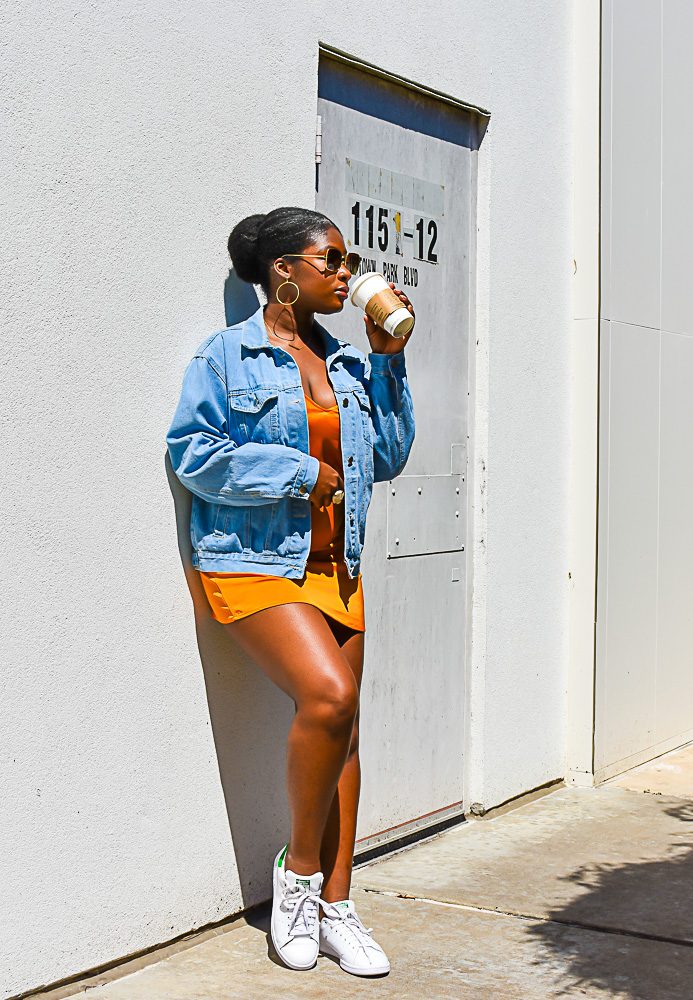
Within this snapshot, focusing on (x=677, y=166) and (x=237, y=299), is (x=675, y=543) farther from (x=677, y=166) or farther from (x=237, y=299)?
(x=237, y=299)

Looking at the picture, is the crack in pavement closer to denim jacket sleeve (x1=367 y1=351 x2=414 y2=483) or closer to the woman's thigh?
the woman's thigh

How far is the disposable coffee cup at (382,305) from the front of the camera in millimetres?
3430

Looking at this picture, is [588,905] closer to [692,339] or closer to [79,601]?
[79,601]

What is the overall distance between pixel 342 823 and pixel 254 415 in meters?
1.22

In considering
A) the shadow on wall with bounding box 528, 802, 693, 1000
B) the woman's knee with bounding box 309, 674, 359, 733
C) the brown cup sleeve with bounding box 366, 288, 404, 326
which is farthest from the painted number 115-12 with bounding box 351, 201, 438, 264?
the shadow on wall with bounding box 528, 802, 693, 1000

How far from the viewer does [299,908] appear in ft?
11.4

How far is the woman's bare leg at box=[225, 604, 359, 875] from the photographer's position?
3.40 m

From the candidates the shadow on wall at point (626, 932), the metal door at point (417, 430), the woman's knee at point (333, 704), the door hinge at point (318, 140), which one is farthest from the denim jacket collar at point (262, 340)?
the shadow on wall at point (626, 932)

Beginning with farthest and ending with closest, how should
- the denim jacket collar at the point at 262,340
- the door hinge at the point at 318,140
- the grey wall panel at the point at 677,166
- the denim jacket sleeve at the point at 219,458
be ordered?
the grey wall panel at the point at 677,166 < the door hinge at the point at 318,140 < the denim jacket collar at the point at 262,340 < the denim jacket sleeve at the point at 219,458

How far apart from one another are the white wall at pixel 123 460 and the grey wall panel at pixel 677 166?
2.29m

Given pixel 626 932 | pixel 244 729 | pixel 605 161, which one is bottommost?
pixel 626 932

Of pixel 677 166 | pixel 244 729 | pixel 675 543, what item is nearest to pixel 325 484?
pixel 244 729

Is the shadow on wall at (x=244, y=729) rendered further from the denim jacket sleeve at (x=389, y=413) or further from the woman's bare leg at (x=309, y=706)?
the denim jacket sleeve at (x=389, y=413)

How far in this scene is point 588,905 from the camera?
4125mm
